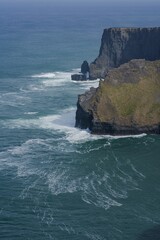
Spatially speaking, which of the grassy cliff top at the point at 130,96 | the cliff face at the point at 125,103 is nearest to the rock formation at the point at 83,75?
the cliff face at the point at 125,103

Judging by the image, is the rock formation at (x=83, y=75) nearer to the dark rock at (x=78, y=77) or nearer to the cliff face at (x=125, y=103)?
the dark rock at (x=78, y=77)

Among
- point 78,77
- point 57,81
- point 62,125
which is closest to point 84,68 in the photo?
point 78,77

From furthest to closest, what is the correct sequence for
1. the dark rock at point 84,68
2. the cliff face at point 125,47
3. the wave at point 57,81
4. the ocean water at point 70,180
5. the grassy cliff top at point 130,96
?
the dark rock at point 84,68
the cliff face at point 125,47
the wave at point 57,81
the grassy cliff top at point 130,96
the ocean water at point 70,180

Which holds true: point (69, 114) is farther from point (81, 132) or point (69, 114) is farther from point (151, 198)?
point (151, 198)

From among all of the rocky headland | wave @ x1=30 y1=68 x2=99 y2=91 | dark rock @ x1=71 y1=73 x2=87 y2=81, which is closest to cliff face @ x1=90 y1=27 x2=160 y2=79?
dark rock @ x1=71 y1=73 x2=87 y2=81

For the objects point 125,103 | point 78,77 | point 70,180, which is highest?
point 125,103

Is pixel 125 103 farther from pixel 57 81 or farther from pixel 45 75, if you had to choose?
pixel 45 75
